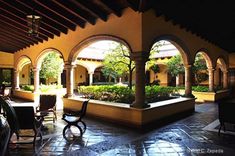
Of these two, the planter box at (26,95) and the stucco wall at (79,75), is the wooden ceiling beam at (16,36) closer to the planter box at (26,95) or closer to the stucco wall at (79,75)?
the planter box at (26,95)

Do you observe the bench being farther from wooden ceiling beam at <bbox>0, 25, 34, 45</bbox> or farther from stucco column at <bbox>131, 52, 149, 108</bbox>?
wooden ceiling beam at <bbox>0, 25, 34, 45</bbox>

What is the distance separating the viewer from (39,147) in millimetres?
4664

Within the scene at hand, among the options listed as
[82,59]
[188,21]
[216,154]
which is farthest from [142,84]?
[82,59]

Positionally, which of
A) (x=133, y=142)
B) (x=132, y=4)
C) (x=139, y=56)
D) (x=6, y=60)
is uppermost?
(x=132, y=4)

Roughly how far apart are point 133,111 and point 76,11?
12.5ft

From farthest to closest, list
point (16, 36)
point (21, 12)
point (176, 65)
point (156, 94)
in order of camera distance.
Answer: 1. point (176, 65)
2. point (16, 36)
3. point (156, 94)
4. point (21, 12)

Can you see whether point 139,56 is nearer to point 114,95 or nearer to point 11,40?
point 114,95

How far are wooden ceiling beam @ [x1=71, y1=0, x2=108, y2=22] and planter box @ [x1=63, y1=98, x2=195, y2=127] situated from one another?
3.08 metres

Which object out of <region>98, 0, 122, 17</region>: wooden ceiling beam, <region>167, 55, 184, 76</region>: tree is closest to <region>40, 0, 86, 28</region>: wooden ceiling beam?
<region>98, 0, 122, 17</region>: wooden ceiling beam

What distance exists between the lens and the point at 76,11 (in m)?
6.88

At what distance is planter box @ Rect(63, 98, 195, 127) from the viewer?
6332 millimetres

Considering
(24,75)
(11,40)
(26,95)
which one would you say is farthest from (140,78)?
(24,75)

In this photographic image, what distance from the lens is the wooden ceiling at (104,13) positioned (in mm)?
6355

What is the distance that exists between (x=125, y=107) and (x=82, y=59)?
43.0 feet
